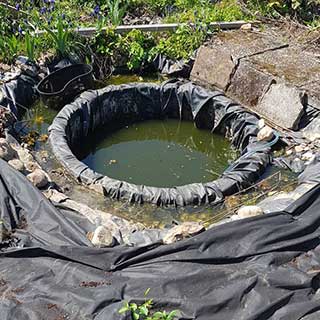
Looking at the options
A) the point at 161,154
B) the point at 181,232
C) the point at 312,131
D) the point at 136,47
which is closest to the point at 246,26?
the point at 136,47

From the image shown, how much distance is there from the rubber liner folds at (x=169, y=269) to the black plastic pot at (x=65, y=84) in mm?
2482

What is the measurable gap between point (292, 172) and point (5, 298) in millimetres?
3188

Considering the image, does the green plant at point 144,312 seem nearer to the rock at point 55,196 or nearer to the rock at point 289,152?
the rock at point 55,196

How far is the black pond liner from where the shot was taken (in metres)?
4.84

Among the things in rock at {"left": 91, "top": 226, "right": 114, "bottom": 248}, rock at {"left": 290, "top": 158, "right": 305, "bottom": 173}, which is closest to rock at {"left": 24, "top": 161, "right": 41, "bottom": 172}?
rock at {"left": 91, "top": 226, "right": 114, "bottom": 248}

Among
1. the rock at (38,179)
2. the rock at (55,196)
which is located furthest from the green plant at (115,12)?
the rock at (55,196)

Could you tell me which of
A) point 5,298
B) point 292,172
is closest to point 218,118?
point 292,172

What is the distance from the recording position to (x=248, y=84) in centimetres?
627

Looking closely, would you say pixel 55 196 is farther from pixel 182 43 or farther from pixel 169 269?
pixel 182 43

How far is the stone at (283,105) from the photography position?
5.73m

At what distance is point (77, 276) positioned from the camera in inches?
136

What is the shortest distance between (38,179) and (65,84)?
2.26 meters

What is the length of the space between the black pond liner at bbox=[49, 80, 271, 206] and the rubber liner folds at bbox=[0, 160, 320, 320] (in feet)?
3.02

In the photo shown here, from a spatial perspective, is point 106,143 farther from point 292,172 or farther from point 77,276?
point 77,276
